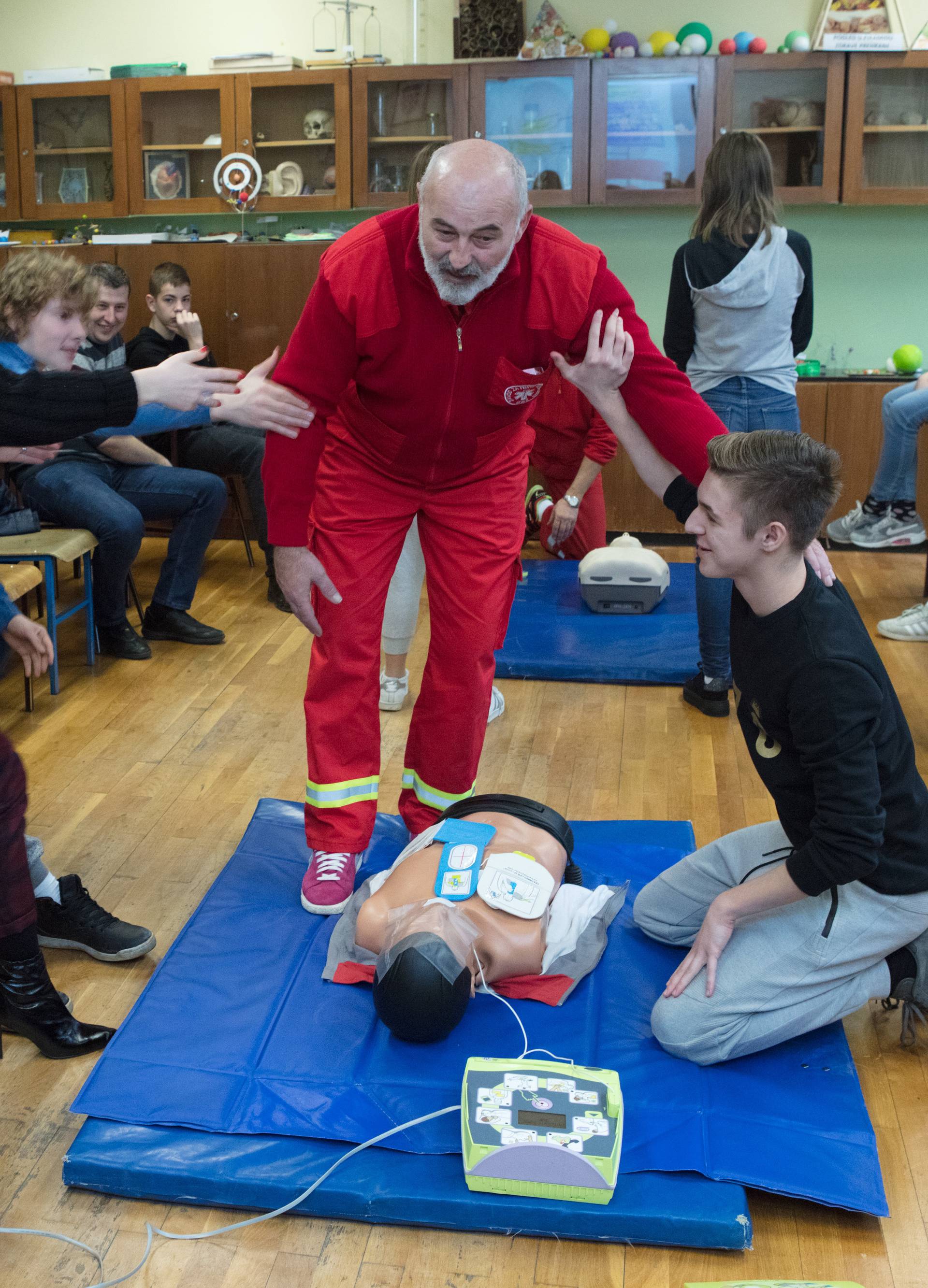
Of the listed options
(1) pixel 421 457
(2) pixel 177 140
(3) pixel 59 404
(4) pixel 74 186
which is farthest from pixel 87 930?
(4) pixel 74 186

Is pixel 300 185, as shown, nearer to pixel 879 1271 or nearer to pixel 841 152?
pixel 841 152

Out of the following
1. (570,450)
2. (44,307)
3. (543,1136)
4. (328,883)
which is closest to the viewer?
(543,1136)

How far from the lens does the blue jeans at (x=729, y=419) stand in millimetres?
3418

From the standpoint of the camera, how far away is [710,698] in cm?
349

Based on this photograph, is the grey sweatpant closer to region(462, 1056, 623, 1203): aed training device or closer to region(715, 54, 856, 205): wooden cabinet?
region(462, 1056, 623, 1203): aed training device

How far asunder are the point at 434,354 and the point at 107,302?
2416mm

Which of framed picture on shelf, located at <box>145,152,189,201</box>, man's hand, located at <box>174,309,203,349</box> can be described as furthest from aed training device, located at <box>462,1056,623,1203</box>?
framed picture on shelf, located at <box>145,152,189,201</box>

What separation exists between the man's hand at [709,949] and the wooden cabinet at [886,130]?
4079 mm

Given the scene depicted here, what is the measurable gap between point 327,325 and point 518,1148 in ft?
4.52

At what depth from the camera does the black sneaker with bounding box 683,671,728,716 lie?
3.48 metres

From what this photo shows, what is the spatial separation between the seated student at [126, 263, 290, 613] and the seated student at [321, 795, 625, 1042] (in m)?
2.48

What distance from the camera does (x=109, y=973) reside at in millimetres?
2268

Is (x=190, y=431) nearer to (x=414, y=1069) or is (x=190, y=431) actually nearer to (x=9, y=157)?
(x=9, y=157)

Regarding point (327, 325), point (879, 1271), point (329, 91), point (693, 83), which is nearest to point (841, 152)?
point (693, 83)
